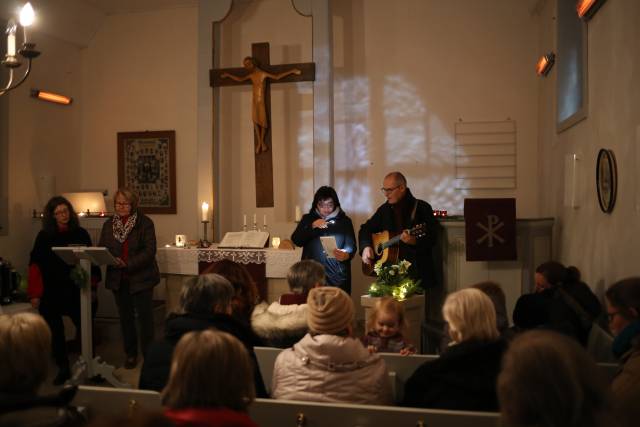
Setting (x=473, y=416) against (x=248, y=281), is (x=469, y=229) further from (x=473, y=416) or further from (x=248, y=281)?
(x=473, y=416)

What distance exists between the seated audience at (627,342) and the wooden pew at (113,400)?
5.18ft

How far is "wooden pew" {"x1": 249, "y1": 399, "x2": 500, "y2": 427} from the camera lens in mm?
1976

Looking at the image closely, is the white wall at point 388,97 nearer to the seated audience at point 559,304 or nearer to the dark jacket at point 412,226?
the dark jacket at point 412,226

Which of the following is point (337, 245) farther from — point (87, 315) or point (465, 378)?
point (465, 378)

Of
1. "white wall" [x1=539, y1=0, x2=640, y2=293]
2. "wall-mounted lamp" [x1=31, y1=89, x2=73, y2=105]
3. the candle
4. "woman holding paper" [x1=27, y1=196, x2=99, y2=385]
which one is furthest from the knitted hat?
"wall-mounted lamp" [x1=31, y1=89, x2=73, y2=105]

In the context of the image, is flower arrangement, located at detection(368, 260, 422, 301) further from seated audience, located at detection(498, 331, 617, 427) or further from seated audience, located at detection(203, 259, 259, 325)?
A: seated audience, located at detection(498, 331, 617, 427)

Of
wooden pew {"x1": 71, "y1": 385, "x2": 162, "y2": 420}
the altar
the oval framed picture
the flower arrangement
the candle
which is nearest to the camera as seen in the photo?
wooden pew {"x1": 71, "y1": 385, "x2": 162, "y2": 420}

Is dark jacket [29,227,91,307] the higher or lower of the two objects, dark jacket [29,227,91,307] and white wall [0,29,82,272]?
the lower

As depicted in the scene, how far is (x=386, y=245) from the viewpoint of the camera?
16.5 ft

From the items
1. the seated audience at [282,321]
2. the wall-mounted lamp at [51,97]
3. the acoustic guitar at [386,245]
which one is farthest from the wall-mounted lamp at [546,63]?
the wall-mounted lamp at [51,97]

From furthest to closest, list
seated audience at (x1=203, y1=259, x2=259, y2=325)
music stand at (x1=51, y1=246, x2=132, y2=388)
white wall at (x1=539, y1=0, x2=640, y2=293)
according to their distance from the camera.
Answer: music stand at (x1=51, y1=246, x2=132, y2=388)
white wall at (x1=539, y1=0, x2=640, y2=293)
seated audience at (x1=203, y1=259, x2=259, y2=325)

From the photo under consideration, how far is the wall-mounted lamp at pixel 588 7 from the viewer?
3.97 metres

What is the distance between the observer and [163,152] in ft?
25.5

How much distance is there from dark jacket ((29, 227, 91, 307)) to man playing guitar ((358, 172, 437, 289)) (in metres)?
2.44
